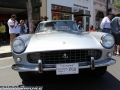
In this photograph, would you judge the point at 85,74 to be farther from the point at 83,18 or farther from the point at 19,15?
the point at 83,18

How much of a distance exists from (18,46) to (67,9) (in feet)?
49.3

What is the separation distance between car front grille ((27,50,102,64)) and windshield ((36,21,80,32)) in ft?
4.79

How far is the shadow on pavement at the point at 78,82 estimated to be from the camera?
3.20 m

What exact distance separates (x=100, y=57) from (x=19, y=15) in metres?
15.5

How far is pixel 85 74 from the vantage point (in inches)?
158

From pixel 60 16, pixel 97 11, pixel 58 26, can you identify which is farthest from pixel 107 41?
pixel 97 11

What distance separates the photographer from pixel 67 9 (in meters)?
17.7

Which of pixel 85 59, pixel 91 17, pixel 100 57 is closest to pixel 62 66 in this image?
pixel 85 59

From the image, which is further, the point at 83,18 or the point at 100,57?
the point at 83,18

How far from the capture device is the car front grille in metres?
3.06

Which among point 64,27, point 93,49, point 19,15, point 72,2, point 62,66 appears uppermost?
point 72,2

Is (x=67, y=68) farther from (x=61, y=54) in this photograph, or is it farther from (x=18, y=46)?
(x=18, y=46)

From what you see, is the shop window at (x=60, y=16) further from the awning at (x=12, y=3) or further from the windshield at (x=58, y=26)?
the windshield at (x=58, y=26)

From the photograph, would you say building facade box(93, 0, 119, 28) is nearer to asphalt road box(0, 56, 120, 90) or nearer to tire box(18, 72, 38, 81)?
asphalt road box(0, 56, 120, 90)
